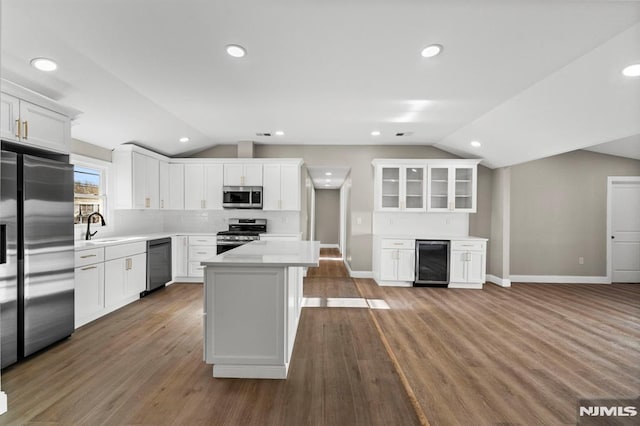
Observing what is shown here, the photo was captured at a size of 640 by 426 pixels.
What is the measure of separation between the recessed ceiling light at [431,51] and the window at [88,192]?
4.52 m

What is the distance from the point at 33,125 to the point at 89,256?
1424mm

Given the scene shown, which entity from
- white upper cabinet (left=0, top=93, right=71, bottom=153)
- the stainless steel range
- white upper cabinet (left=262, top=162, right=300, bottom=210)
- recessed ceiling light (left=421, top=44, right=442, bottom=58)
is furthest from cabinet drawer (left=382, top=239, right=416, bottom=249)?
white upper cabinet (left=0, top=93, right=71, bottom=153)

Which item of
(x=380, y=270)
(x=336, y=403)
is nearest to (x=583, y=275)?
(x=380, y=270)

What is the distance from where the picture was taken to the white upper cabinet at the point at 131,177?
4430 millimetres

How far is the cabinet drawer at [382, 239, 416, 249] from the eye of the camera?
501cm

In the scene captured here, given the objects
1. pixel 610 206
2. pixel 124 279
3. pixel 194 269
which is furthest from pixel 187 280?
pixel 610 206

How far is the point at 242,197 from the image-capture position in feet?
17.0

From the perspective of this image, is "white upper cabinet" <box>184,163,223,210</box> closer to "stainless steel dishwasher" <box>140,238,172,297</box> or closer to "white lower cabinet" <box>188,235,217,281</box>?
"white lower cabinet" <box>188,235,217,281</box>

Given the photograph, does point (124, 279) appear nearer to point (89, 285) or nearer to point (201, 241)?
point (89, 285)

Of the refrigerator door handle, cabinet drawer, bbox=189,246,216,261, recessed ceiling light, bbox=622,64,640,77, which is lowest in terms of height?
cabinet drawer, bbox=189,246,216,261

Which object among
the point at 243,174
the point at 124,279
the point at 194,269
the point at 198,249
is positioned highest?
the point at 243,174

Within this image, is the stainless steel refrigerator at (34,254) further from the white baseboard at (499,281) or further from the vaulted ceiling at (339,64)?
the white baseboard at (499,281)

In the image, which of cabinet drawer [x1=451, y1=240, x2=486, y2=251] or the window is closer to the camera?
the window

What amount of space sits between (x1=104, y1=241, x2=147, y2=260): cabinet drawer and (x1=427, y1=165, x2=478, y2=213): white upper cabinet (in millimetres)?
4762
